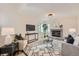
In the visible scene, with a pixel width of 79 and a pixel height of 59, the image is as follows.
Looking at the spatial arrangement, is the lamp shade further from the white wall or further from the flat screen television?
the flat screen television

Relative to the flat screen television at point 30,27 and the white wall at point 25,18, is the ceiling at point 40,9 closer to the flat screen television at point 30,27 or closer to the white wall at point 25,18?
the white wall at point 25,18

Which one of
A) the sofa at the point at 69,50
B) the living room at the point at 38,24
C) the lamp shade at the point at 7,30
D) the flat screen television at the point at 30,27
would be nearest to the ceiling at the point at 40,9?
the living room at the point at 38,24

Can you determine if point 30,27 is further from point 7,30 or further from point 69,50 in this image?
point 69,50

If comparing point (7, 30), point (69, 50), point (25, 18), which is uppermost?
point (25, 18)

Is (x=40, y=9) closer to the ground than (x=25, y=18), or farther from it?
farther from it

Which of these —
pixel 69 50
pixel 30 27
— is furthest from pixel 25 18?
pixel 69 50

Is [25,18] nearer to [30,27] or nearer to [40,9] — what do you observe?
[30,27]

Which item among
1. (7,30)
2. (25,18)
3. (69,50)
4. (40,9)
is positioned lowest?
(69,50)

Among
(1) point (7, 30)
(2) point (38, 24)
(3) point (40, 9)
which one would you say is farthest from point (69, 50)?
(1) point (7, 30)

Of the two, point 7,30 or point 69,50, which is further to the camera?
point 69,50

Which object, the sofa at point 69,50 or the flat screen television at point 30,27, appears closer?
the sofa at point 69,50

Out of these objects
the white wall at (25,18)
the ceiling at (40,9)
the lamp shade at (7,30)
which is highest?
the ceiling at (40,9)

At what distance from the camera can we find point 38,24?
6.65ft

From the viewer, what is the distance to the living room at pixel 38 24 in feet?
6.37
